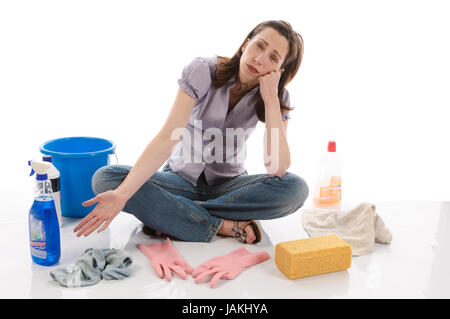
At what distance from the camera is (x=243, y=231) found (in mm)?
1733

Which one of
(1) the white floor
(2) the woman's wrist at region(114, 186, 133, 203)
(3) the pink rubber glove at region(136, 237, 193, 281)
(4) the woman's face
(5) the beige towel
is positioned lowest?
(1) the white floor

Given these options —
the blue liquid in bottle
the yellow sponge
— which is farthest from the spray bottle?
the yellow sponge

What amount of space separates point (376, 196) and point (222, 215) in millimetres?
834

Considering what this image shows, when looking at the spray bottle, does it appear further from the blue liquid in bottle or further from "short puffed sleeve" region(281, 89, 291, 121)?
"short puffed sleeve" region(281, 89, 291, 121)

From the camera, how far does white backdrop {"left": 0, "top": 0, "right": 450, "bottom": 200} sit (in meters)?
2.30

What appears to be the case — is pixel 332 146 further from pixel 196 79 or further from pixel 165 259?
pixel 165 259

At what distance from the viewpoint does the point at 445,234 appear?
183cm

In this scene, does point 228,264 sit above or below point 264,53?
below

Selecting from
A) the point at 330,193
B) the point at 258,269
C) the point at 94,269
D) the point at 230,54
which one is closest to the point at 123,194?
the point at 94,269

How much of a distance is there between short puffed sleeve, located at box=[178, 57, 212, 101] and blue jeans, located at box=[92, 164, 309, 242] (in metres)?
0.33

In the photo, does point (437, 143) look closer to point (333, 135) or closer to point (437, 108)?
point (437, 108)

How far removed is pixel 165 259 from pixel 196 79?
0.60 meters

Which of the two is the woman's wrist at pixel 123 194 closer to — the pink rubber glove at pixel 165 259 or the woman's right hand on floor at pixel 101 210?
the woman's right hand on floor at pixel 101 210

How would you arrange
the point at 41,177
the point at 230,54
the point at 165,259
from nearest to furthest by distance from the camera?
the point at 41,177 → the point at 165,259 → the point at 230,54
